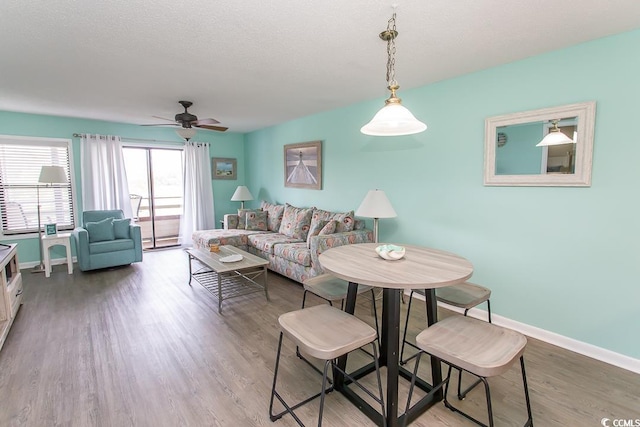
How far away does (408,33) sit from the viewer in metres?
2.13

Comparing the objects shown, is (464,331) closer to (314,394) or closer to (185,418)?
(314,394)

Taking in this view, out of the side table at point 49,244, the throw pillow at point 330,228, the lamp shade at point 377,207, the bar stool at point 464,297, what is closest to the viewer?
the bar stool at point 464,297

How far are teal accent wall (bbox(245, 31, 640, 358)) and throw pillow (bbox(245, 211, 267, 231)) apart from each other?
2.38 meters

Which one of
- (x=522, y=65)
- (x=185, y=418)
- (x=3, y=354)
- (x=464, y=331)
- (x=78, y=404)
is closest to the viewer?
(x=464, y=331)

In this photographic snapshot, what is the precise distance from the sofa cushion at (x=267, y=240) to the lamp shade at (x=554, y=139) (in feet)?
10.1

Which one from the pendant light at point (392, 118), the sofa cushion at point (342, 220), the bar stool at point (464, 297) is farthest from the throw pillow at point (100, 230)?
the bar stool at point (464, 297)

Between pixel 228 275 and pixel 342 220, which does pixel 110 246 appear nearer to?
pixel 228 275

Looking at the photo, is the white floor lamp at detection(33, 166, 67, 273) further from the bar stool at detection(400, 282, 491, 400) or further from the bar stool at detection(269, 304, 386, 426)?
the bar stool at detection(400, 282, 491, 400)

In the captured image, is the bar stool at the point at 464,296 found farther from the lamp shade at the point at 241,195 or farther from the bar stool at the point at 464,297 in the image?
the lamp shade at the point at 241,195

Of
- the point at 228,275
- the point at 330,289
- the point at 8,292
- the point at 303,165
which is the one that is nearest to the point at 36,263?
the point at 8,292

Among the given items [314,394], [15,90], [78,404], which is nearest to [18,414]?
[78,404]

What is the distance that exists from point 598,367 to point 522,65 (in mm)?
2446

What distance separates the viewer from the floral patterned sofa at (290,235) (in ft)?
12.0

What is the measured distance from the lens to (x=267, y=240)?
4570mm
